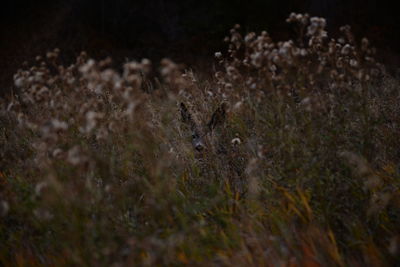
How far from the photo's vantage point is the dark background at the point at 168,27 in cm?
835

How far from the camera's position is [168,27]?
30.7 feet

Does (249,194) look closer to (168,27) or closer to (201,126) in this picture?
(201,126)

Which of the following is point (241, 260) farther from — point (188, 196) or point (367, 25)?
point (367, 25)

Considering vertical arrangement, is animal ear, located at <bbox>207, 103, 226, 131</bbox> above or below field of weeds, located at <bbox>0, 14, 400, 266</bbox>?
above

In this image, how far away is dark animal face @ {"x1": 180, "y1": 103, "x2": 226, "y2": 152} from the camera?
4312 mm

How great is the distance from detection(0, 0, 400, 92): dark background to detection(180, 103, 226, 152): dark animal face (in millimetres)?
4167

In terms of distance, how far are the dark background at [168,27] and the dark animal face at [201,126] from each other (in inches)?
164

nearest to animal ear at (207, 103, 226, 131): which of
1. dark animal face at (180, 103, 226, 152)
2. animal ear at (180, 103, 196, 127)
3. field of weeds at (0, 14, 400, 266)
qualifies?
dark animal face at (180, 103, 226, 152)

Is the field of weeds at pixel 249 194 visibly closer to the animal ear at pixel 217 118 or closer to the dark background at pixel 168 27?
the animal ear at pixel 217 118

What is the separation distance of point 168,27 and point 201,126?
17.7 feet

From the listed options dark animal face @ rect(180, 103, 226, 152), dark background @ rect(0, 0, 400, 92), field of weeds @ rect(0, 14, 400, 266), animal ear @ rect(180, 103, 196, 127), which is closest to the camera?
field of weeds @ rect(0, 14, 400, 266)

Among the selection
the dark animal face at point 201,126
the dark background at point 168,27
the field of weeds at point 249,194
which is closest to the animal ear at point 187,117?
the dark animal face at point 201,126

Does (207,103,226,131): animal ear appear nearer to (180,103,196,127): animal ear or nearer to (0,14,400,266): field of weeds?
(180,103,196,127): animal ear

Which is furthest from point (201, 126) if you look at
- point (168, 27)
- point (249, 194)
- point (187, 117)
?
point (168, 27)
